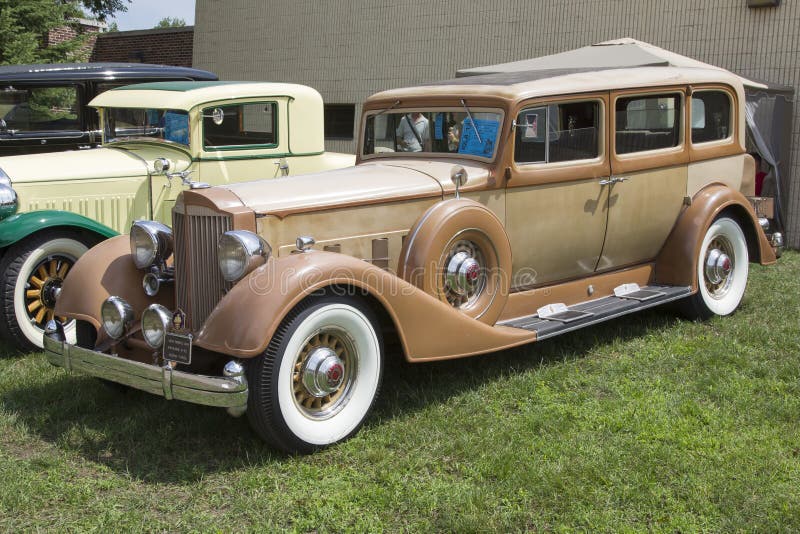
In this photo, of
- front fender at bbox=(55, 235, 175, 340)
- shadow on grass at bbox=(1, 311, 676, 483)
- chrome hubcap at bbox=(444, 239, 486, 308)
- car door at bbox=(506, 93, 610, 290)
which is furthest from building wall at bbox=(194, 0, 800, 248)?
front fender at bbox=(55, 235, 175, 340)

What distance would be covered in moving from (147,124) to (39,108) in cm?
152

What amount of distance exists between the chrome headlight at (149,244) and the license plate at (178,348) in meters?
0.81

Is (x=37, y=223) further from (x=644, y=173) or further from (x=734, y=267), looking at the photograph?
(x=734, y=267)

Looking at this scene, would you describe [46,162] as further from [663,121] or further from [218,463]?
[663,121]

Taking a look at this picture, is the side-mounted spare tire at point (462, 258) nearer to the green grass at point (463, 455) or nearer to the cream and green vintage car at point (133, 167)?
the green grass at point (463, 455)

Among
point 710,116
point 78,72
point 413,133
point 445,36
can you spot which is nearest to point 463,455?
point 413,133

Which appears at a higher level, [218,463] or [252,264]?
[252,264]

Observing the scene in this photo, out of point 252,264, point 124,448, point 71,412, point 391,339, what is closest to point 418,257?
point 391,339

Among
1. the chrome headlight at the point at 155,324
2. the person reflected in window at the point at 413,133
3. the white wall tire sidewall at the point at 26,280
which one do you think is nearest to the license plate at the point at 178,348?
the chrome headlight at the point at 155,324

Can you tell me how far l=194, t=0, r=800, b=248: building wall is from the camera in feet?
30.1

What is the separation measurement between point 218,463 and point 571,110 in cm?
292

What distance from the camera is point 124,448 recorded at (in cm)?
374

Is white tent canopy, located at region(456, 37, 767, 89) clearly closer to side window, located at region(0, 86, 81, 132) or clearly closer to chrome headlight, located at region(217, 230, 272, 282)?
side window, located at region(0, 86, 81, 132)

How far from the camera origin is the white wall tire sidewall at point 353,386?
3.50m
